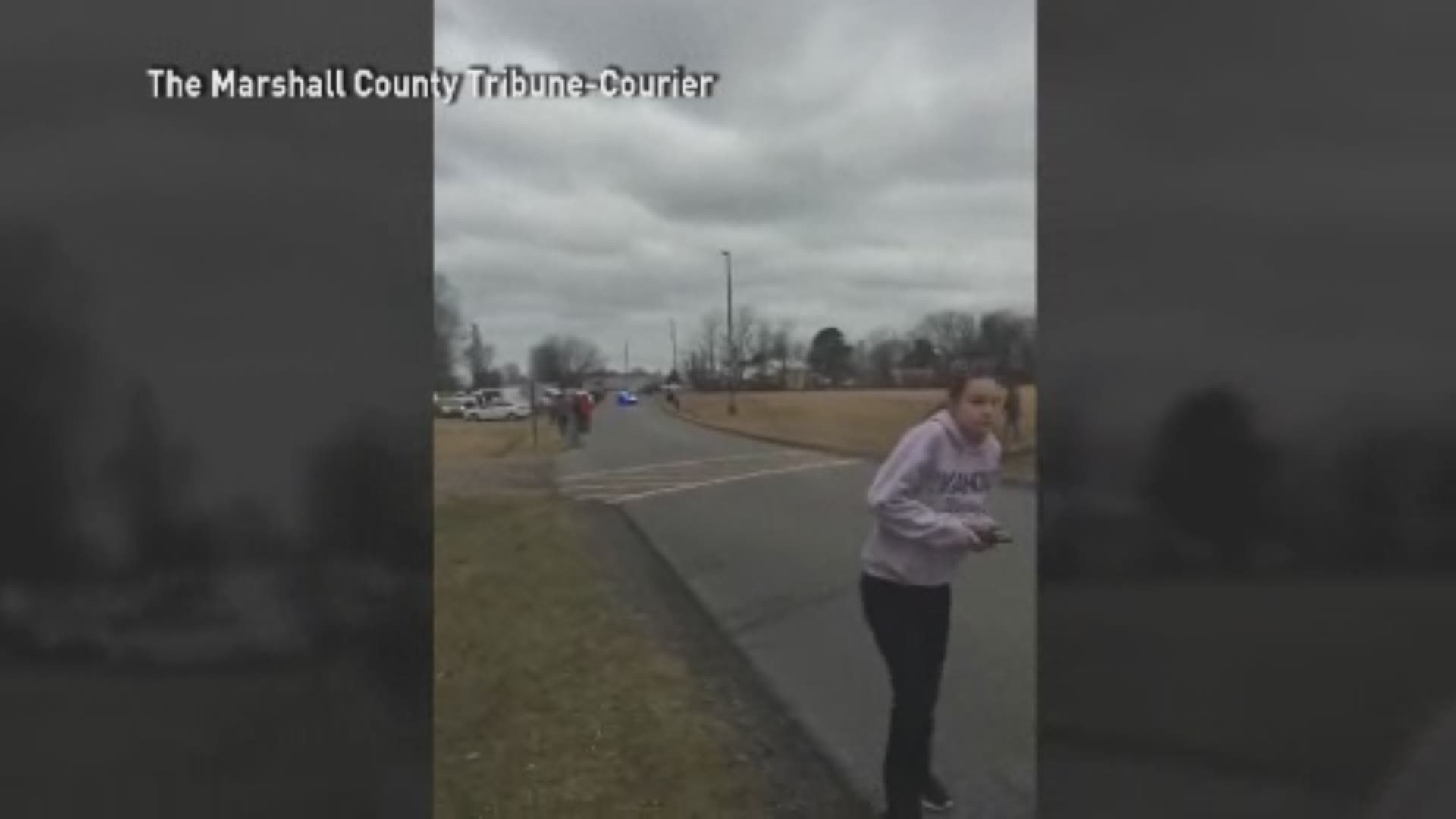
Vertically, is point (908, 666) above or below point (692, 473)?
below

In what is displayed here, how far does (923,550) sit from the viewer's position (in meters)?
2.06

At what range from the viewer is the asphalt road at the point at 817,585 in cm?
204

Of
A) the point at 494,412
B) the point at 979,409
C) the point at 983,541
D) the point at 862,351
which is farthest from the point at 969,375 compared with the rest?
the point at 494,412

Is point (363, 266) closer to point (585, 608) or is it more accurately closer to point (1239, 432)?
point (585, 608)

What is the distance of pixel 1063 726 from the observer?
2.06m

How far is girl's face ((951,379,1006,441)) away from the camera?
201 centimetres

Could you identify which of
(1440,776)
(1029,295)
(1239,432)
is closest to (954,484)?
(1029,295)

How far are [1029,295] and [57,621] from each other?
1.68 metres

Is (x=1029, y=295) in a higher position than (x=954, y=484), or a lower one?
higher

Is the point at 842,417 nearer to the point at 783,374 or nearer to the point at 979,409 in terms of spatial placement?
the point at 783,374

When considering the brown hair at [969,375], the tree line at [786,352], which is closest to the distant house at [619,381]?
the tree line at [786,352]

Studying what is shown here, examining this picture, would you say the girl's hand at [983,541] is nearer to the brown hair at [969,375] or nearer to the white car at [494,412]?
the brown hair at [969,375]

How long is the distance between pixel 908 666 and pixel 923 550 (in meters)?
0.20

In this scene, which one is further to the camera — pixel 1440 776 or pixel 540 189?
pixel 1440 776
